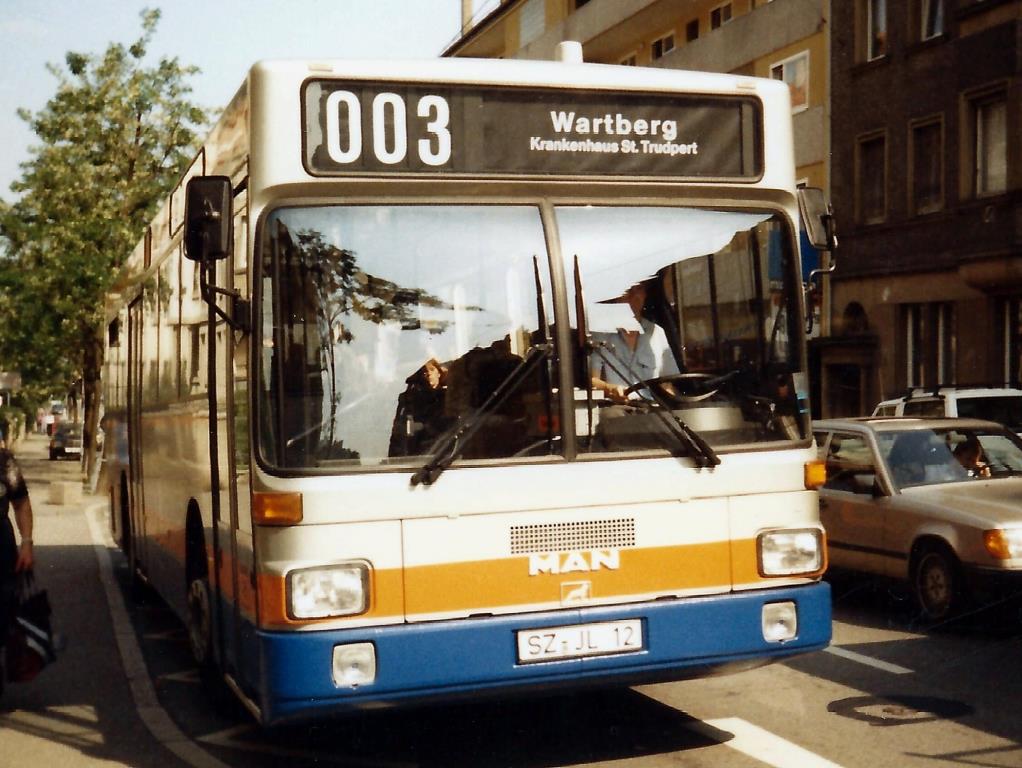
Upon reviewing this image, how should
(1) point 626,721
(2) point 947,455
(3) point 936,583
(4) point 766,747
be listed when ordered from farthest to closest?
(2) point 947,455
(3) point 936,583
(1) point 626,721
(4) point 766,747

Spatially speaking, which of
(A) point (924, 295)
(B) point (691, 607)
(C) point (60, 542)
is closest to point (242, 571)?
(B) point (691, 607)

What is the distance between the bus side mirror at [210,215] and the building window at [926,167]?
2470 cm

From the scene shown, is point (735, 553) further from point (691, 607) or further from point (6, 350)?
point (6, 350)

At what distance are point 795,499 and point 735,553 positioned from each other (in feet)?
1.27

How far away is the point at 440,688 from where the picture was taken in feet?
20.0

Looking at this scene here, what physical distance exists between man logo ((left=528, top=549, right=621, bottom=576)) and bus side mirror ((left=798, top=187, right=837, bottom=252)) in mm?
1747

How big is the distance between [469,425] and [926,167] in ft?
82.7

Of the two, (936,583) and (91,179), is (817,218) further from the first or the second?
(91,179)

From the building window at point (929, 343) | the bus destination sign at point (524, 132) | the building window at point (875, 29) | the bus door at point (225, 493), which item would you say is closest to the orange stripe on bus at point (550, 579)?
the bus door at point (225, 493)

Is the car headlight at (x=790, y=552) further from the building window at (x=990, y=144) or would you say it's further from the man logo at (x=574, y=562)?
the building window at (x=990, y=144)

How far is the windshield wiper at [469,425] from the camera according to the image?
20.1ft

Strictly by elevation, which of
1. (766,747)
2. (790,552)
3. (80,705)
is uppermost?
(790,552)

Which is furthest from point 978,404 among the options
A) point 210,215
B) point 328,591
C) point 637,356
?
point 210,215

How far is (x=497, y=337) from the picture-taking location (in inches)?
247
